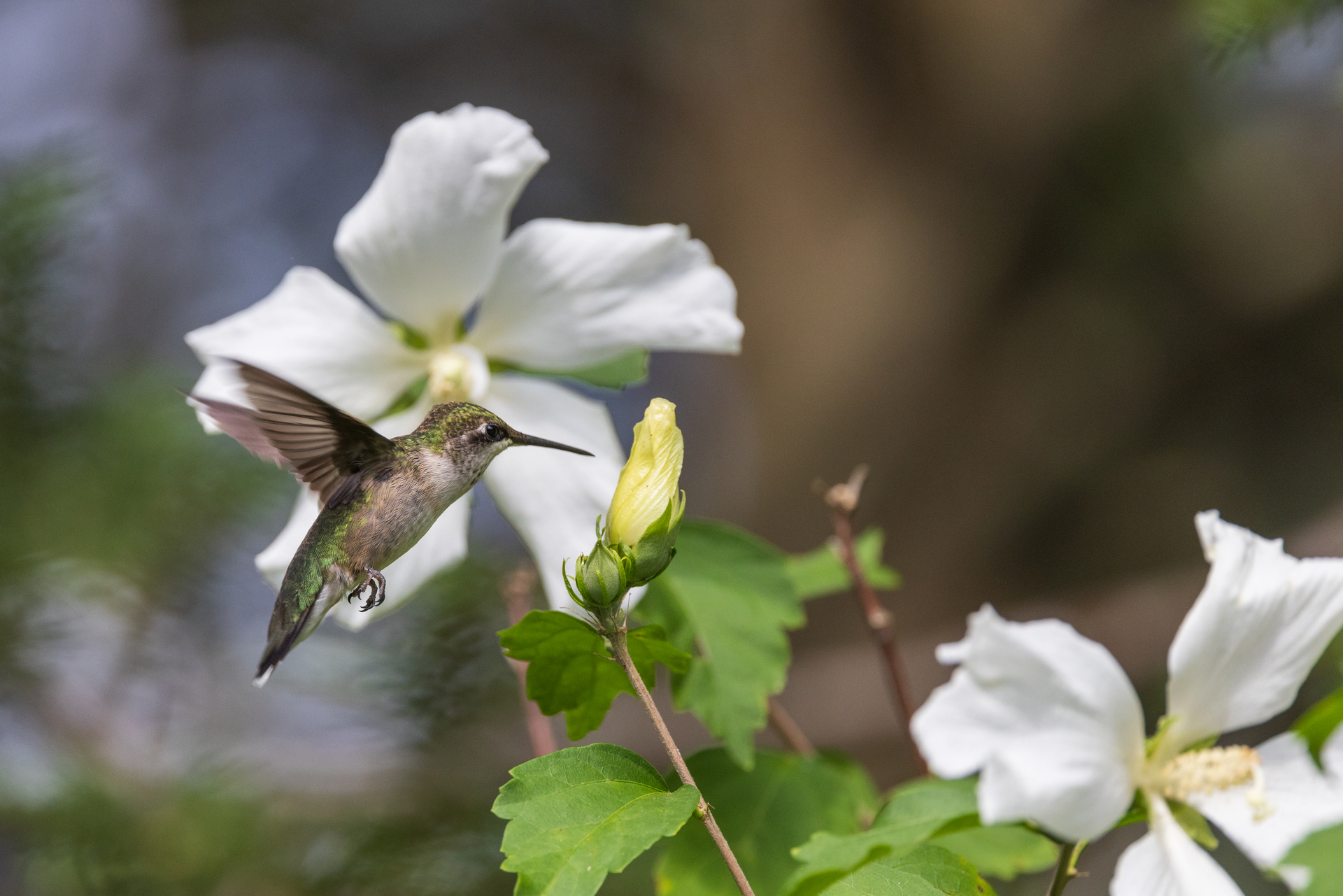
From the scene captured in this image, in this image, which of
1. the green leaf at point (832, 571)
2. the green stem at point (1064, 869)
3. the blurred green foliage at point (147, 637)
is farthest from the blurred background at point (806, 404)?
the green stem at point (1064, 869)

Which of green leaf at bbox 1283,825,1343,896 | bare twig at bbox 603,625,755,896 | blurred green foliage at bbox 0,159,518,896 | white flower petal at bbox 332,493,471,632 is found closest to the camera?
green leaf at bbox 1283,825,1343,896

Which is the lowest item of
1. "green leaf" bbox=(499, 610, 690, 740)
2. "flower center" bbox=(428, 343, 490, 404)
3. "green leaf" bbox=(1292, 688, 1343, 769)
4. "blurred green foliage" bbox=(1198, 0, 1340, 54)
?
"green leaf" bbox=(1292, 688, 1343, 769)

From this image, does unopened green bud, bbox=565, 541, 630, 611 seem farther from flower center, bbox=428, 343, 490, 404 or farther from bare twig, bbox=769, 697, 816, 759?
bare twig, bbox=769, 697, 816, 759

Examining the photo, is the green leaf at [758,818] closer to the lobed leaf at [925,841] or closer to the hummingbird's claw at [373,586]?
the lobed leaf at [925,841]

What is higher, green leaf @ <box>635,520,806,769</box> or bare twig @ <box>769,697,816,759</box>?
green leaf @ <box>635,520,806,769</box>

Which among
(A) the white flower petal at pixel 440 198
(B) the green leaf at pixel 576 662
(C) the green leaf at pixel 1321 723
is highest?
(A) the white flower petal at pixel 440 198

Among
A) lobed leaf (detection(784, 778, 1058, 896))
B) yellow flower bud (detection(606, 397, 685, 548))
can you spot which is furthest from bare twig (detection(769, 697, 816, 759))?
yellow flower bud (detection(606, 397, 685, 548))
